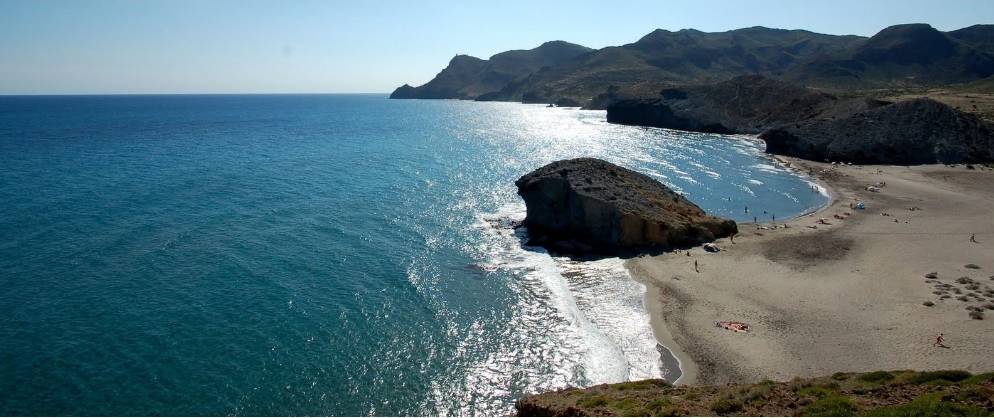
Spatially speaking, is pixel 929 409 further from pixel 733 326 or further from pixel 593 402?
pixel 733 326

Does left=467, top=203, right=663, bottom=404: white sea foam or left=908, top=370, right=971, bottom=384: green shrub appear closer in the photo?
left=908, top=370, right=971, bottom=384: green shrub

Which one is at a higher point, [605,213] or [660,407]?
[605,213]

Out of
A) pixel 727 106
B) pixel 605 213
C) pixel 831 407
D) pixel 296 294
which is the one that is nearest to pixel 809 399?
pixel 831 407

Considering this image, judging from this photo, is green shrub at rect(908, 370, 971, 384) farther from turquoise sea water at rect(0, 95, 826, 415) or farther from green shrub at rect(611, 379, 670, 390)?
turquoise sea water at rect(0, 95, 826, 415)

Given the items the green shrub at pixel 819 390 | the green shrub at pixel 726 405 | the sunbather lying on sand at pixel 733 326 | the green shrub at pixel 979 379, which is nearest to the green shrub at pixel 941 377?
the green shrub at pixel 979 379

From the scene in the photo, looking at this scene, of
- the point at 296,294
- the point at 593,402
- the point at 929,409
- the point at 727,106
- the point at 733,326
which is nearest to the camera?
the point at 929,409

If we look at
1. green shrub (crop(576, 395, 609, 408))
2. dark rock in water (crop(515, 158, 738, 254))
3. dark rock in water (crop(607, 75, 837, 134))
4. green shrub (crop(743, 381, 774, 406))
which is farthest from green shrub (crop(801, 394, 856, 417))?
dark rock in water (crop(607, 75, 837, 134))

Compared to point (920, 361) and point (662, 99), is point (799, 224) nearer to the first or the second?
point (920, 361)
